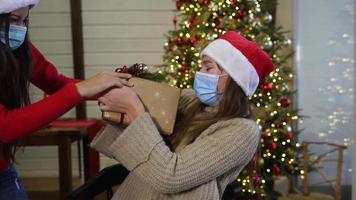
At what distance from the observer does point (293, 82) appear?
141 inches

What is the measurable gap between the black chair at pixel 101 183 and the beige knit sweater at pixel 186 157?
166 mm

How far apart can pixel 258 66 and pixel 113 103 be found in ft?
1.67

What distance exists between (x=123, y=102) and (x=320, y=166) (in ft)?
8.80

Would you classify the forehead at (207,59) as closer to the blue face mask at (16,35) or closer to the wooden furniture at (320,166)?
the blue face mask at (16,35)

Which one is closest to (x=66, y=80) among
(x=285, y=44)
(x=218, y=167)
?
(x=218, y=167)

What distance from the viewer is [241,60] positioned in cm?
142

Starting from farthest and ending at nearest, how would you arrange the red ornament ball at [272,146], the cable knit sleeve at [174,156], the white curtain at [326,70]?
the white curtain at [326,70]
the red ornament ball at [272,146]
the cable knit sleeve at [174,156]

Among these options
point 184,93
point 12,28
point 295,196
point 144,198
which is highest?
point 12,28

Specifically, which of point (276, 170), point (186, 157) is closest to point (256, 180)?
point (276, 170)

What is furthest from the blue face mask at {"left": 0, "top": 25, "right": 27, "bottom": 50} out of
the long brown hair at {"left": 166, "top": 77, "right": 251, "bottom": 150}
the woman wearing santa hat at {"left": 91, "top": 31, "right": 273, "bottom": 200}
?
the long brown hair at {"left": 166, "top": 77, "right": 251, "bottom": 150}

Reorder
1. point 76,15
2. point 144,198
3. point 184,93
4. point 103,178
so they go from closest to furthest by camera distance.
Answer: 1. point 144,198
2. point 103,178
3. point 184,93
4. point 76,15

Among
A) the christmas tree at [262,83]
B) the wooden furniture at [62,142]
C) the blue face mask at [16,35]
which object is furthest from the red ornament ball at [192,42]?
the blue face mask at [16,35]

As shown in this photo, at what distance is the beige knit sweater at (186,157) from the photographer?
126cm

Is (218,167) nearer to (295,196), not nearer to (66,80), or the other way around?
(66,80)
